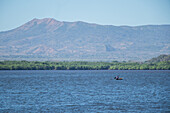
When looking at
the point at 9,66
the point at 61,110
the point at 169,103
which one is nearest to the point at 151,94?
the point at 169,103

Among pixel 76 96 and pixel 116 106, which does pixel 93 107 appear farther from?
pixel 76 96

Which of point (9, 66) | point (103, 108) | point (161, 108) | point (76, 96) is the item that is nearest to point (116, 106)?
point (103, 108)

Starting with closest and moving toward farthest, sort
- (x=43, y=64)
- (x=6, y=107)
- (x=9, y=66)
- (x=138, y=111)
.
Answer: (x=138, y=111) < (x=6, y=107) < (x=9, y=66) < (x=43, y=64)

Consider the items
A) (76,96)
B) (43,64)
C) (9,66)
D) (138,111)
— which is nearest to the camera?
(138,111)

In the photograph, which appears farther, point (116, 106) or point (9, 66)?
point (9, 66)

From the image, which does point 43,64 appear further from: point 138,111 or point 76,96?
point 138,111

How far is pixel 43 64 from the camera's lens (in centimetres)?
16338

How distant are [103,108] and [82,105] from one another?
2970 millimetres

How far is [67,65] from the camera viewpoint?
16650cm

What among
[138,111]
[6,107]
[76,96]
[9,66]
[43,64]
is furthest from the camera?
[43,64]

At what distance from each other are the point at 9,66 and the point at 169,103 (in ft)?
382

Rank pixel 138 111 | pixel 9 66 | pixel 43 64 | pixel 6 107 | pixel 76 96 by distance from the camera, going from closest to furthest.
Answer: pixel 138 111 < pixel 6 107 < pixel 76 96 < pixel 9 66 < pixel 43 64

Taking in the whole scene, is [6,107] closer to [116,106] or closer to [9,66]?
[116,106]

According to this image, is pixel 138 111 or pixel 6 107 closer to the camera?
pixel 138 111
